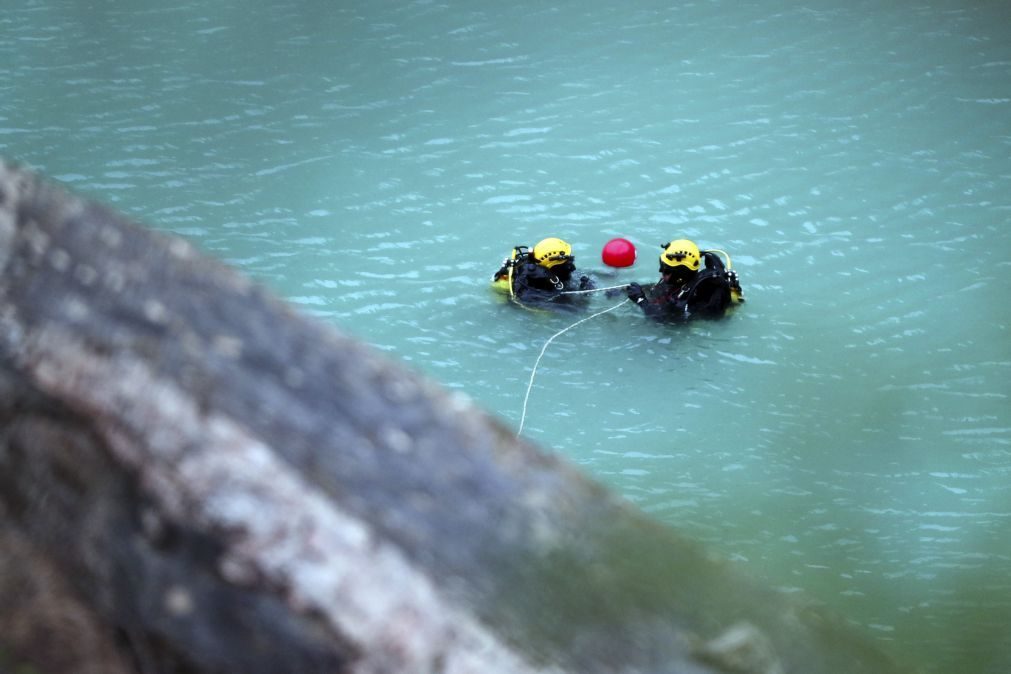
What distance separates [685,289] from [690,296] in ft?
0.16

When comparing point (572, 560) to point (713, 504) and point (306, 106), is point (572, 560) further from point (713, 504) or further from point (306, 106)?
point (306, 106)

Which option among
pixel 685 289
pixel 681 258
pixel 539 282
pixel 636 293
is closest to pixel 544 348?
pixel 539 282

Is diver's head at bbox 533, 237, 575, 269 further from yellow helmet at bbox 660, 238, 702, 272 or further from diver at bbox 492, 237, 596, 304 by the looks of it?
yellow helmet at bbox 660, 238, 702, 272

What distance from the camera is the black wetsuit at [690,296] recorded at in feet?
21.2

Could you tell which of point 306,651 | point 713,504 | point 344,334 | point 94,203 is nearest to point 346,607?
point 306,651

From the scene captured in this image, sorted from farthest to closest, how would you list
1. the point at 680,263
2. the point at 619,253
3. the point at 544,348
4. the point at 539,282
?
1. the point at 619,253
2. the point at 539,282
3. the point at 680,263
4. the point at 544,348

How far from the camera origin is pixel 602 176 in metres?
8.39

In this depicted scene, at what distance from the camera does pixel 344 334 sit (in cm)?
62

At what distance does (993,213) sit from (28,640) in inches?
318

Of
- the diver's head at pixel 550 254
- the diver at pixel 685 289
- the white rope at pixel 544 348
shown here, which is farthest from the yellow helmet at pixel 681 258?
the diver's head at pixel 550 254

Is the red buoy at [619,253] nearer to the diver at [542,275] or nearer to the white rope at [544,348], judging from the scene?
the diver at [542,275]

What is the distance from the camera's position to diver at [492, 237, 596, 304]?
6637 millimetres

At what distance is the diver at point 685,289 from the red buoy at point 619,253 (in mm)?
424

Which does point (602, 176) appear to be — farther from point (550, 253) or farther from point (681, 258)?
point (681, 258)
